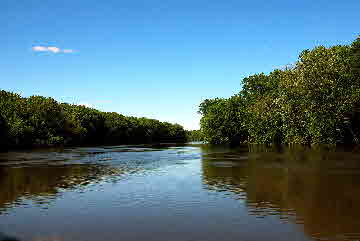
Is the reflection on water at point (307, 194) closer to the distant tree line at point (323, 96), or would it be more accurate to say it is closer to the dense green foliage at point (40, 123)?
the distant tree line at point (323, 96)

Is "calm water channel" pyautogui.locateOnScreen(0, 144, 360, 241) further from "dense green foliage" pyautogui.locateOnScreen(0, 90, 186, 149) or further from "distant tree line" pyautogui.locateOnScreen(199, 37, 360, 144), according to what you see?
"dense green foliage" pyautogui.locateOnScreen(0, 90, 186, 149)

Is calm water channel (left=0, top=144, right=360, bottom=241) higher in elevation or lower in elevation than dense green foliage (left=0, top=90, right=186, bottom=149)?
lower

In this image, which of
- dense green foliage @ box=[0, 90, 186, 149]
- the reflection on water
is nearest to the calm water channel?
the reflection on water

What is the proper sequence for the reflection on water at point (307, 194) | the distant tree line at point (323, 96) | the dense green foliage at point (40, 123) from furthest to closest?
1. the dense green foliage at point (40, 123)
2. the distant tree line at point (323, 96)
3. the reflection on water at point (307, 194)

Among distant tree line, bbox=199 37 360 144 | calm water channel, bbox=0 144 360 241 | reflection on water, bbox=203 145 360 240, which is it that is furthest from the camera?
distant tree line, bbox=199 37 360 144

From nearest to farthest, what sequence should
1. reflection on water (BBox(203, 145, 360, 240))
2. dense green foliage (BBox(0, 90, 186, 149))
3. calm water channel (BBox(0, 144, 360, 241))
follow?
calm water channel (BBox(0, 144, 360, 241)) → reflection on water (BBox(203, 145, 360, 240)) → dense green foliage (BBox(0, 90, 186, 149))

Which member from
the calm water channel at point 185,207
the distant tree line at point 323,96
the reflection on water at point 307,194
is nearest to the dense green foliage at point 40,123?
the distant tree line at point 323,96

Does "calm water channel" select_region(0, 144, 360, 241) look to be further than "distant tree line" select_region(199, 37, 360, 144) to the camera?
No

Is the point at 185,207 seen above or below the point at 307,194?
below

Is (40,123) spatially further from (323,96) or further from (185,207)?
(185,207)

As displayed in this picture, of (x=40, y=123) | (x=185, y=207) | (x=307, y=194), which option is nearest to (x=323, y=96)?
(x=307, y=194)

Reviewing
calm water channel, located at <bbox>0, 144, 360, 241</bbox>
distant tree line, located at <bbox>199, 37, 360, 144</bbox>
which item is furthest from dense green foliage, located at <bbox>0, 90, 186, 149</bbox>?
calm water channel, located at <bbox>0, 144, 360, 241</bbox>

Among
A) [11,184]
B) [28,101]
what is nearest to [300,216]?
[11,184]

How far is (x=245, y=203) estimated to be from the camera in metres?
22.0
